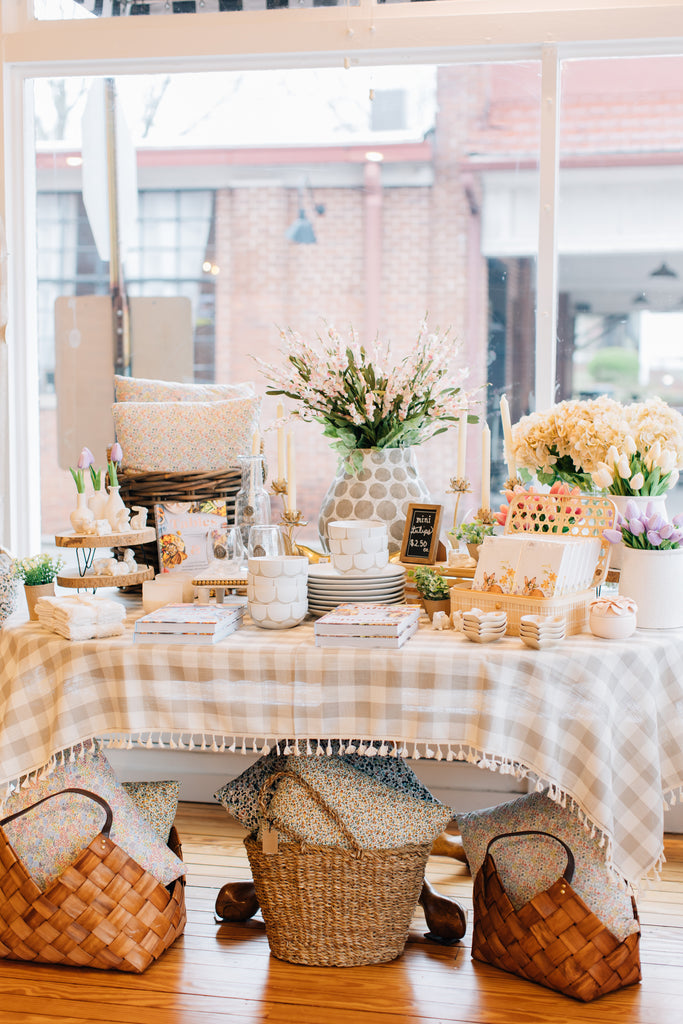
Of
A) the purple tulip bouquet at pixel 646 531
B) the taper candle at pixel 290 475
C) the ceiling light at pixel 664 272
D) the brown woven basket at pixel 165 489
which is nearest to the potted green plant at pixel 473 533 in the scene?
the purple tulip bouquet at pixel 646 531

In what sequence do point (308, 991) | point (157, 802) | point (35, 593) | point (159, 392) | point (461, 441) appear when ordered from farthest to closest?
point (159, 392), point (461, 441), point (157, 802), point (35, 593), point (308, 991)

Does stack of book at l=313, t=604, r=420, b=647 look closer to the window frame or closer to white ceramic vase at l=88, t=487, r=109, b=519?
white ceramic vase at l=88, t=487, r=109, b=519

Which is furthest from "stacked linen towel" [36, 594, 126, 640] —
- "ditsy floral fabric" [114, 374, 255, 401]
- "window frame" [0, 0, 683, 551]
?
"window frame" [0, 0, 683, 551]

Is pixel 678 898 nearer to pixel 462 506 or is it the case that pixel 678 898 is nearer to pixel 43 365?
pixel 462 506

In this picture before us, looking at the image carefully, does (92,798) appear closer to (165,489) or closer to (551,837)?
(165,489)

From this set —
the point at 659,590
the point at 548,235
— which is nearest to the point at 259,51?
the point at 548,235

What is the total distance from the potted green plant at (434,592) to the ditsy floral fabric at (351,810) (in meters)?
0.39

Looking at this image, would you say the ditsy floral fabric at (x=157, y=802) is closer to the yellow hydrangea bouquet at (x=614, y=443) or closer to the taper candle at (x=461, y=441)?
the taper candle at (x=461, y=441)

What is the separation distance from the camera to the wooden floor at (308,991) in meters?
1.91

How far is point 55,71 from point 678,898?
301 cm

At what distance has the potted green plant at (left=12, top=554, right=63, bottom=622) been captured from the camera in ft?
6.97

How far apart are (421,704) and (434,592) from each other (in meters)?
0.34

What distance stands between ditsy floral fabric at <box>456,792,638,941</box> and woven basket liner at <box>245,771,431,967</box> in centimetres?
17

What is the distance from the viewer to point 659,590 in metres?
2.00
